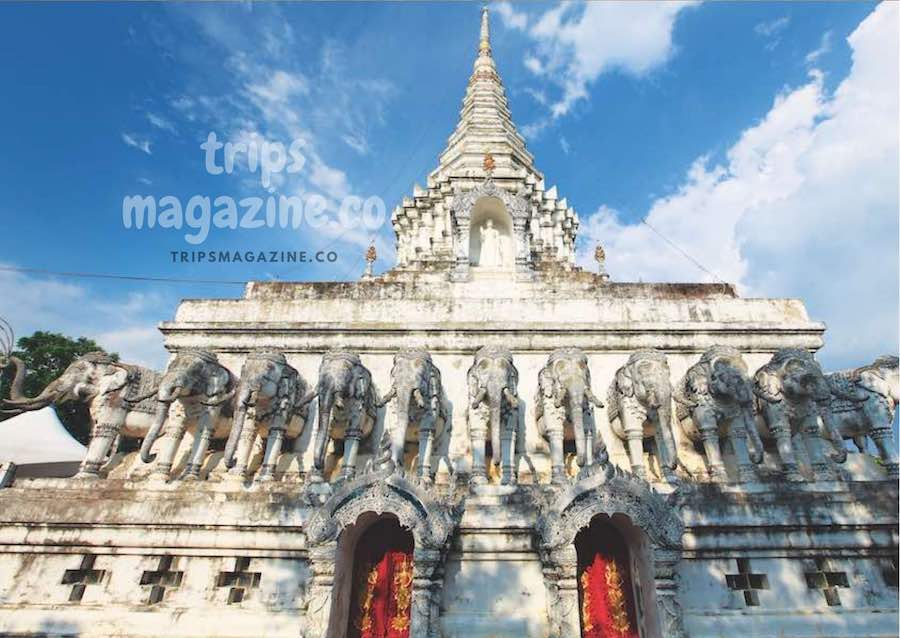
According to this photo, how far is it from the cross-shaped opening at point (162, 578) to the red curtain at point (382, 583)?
344 cm

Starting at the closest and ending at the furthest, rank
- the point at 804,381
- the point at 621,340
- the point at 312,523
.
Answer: the point at 312,523
the point at 804,381
the point at 621,340

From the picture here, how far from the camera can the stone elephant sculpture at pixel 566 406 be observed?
11.2 m

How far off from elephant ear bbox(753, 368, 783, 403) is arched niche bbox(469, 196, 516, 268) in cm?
927

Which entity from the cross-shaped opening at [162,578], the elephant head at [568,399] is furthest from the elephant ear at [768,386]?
the cross-shaped opening at [162,578]

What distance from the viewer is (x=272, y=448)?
1191cm

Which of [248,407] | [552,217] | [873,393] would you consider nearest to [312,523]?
[248,407]

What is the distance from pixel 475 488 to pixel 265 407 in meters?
4.95

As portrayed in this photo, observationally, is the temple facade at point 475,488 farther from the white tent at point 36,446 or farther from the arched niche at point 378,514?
the white tent at point 36,446

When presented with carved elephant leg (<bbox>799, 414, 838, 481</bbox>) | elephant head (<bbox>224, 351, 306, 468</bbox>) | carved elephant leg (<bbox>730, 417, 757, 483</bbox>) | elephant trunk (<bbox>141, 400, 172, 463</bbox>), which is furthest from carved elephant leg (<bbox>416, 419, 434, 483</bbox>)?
carved elephant leg (<bbox>799, 414, 838, 481</bbox>)

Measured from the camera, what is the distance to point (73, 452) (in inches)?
634

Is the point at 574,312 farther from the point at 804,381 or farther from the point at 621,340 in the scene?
the point at 804,381

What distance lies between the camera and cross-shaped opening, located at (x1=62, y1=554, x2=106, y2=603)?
10.5m

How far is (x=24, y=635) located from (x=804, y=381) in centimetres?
1587

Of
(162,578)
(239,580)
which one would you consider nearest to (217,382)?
(162,578)
